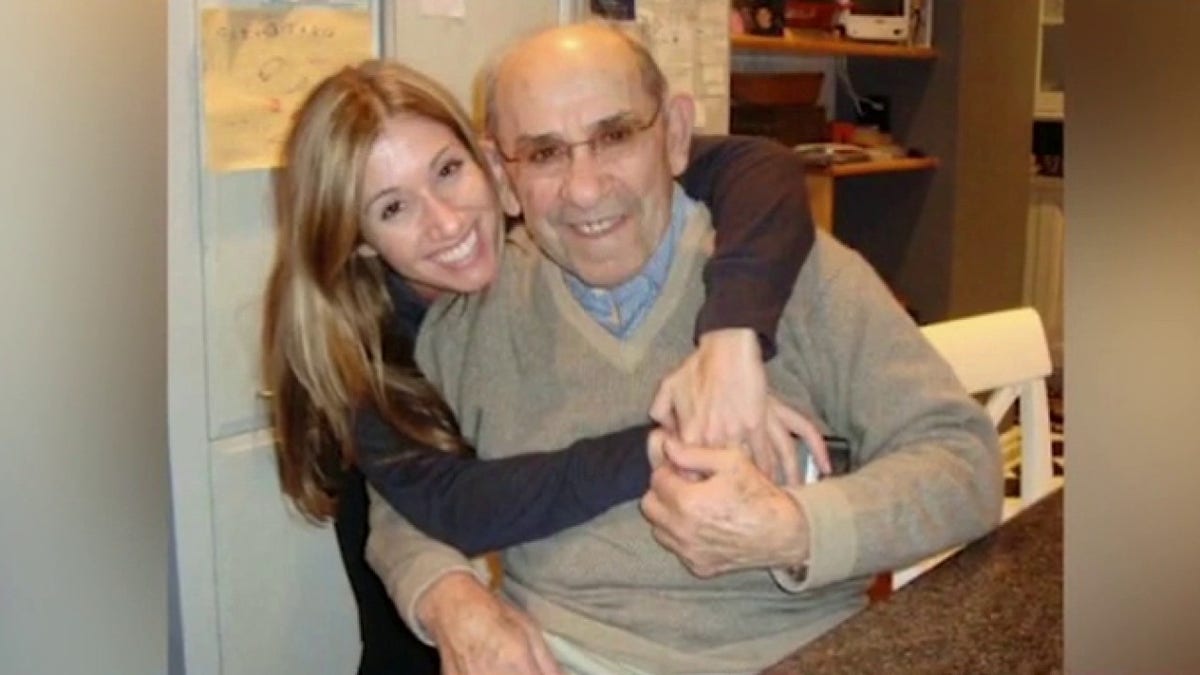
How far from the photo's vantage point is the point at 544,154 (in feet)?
4.25

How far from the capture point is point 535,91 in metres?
1.26

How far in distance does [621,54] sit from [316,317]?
1.37 ft

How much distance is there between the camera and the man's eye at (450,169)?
1.39 m

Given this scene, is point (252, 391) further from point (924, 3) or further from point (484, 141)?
point (924, 3)

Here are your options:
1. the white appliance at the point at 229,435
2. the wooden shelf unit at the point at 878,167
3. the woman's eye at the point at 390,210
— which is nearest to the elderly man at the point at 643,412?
the woman's eye at the point at 390,210

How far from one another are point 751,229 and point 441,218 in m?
0.33

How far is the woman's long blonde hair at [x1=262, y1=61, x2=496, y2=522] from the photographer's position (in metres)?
1.34

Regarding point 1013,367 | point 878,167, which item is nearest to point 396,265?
point 1013,367

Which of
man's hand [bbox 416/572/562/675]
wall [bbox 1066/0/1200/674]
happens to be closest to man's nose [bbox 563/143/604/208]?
man's hand [bbox 416/572/562/675]

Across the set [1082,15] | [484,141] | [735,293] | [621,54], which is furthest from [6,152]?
[1082,15]

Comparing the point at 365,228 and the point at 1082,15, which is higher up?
the point at 1082,15

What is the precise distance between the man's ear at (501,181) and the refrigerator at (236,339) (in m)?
0.57

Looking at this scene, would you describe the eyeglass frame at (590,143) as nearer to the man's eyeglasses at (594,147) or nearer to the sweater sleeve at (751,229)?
the man's eyeglasses at (594,147)

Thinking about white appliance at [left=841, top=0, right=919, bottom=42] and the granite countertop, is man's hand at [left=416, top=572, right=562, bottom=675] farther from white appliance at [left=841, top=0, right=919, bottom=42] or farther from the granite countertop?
white appliance at [left=841, top=0, right=919, bottom=42]
